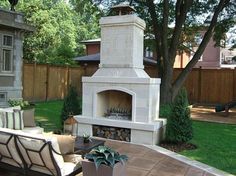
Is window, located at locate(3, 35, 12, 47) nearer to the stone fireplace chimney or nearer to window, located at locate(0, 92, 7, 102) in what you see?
window, located at locate(0, 92, 7, 102)

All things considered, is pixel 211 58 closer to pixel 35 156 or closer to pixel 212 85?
pixel 212 85

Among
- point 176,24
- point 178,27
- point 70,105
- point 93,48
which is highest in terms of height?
point 93,48

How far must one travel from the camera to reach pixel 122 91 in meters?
7.77

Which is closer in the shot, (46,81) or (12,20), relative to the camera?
(12,20)

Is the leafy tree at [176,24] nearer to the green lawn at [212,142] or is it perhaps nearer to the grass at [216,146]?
the green lawn at [212,142]

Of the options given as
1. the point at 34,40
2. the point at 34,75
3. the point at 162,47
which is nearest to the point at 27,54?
the point at 34,40

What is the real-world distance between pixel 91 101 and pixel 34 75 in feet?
29.2

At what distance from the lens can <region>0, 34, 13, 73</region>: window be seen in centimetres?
1257

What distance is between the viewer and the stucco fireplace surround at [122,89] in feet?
24.6

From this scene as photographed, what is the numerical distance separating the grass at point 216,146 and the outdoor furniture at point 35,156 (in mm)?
3139

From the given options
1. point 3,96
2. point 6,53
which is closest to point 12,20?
point 6,53

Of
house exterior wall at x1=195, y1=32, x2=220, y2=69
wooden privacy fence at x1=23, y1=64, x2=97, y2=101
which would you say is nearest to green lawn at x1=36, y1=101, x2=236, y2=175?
wooden privacy fence at x1=23, y1=64, x2=97, y2=101

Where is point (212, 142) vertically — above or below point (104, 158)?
below

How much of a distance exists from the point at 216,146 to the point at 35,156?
5048mm
